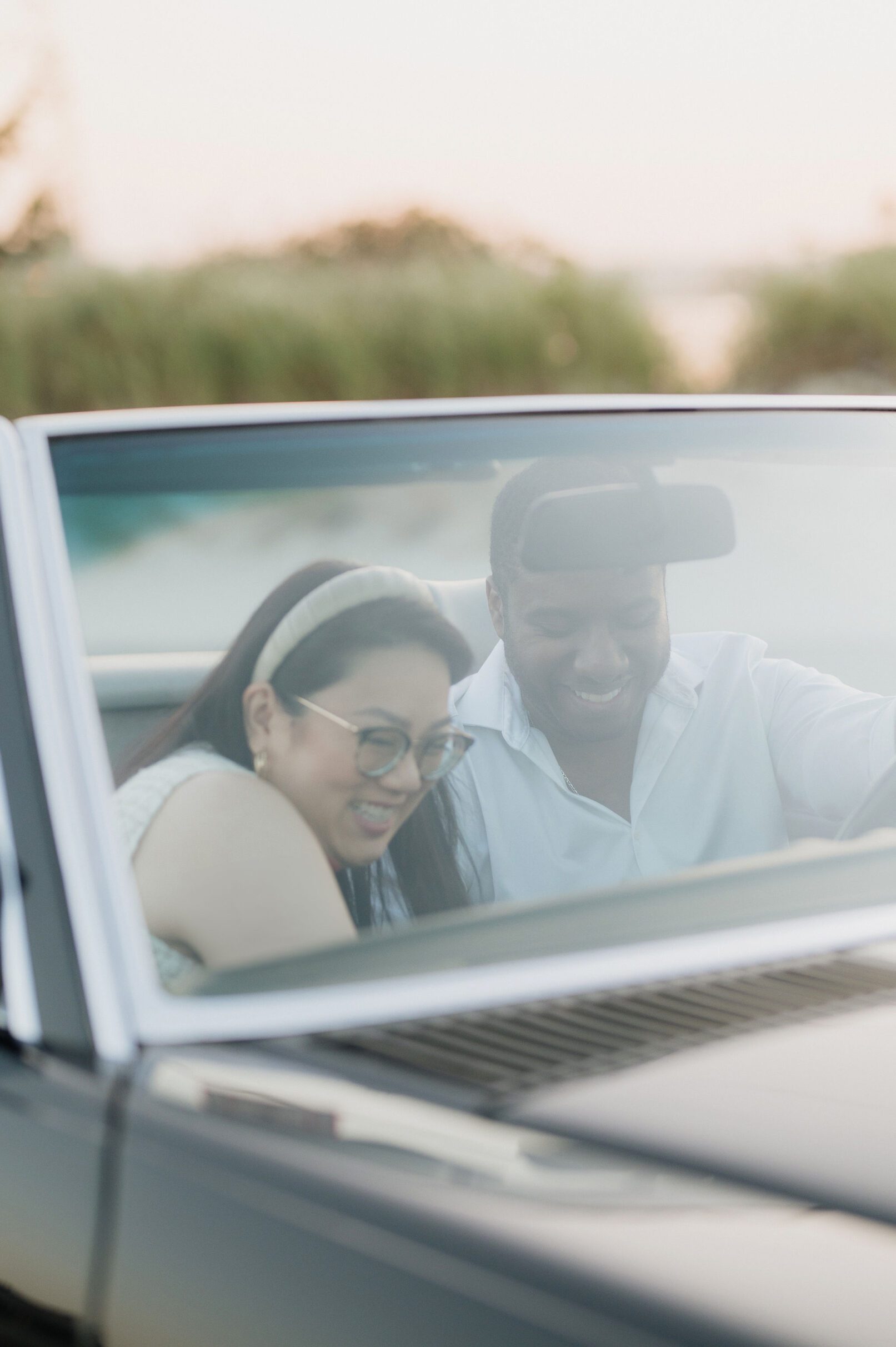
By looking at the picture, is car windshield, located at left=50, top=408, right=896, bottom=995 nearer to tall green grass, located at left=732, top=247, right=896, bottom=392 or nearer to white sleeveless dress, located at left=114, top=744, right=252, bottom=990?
white sleeveless dress, located at left=114, top=744, right=252, bottom=990

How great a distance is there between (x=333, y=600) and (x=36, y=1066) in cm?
69

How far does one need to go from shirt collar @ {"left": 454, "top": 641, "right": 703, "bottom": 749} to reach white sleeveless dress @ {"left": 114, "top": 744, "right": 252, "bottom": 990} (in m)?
0.33

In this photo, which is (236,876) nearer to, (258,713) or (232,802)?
(232,802)

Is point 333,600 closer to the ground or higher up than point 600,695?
higher up

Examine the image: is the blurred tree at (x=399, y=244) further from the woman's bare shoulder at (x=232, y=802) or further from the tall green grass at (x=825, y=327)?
the woman's bare shoulder at (x=232, y=802)

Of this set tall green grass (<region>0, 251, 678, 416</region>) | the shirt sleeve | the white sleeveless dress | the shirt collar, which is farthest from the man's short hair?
tall green grass (<region>0, 251, 678, 416</region>)

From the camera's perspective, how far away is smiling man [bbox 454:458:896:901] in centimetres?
190

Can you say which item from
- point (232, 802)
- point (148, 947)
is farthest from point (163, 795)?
point (148, 947)

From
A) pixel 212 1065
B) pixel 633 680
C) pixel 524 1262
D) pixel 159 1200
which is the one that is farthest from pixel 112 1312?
pixel 633 680

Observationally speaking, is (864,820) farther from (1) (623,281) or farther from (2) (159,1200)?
(1) (623,281)

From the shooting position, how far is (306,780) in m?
1.77

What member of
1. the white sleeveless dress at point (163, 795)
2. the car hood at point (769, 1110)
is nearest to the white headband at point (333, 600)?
the white sleeveless dress at point (163, 795)

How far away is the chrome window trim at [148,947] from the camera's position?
1464mm

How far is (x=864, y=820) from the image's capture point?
197 centimetres
